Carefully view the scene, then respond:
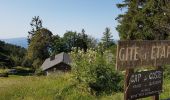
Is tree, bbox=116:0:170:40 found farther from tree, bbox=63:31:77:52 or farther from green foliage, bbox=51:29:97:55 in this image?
tree, bbox=63:31:77:52

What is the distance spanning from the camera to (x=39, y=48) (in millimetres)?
95188

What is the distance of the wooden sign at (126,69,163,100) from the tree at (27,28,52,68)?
84.7m

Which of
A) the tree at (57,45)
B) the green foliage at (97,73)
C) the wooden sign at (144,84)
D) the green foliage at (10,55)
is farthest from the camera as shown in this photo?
the green foliage at (10,55)

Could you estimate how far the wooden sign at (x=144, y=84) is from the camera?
29.3ft

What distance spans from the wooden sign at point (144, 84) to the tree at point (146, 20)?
31.2m

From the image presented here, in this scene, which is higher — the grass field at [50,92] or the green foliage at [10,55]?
the green foliage at [10,55]

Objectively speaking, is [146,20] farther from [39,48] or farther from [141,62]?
[39,48]

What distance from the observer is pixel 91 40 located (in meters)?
121

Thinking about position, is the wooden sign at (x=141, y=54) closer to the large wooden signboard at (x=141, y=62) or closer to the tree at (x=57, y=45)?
the large wooden signboard at (x=141, y=62)

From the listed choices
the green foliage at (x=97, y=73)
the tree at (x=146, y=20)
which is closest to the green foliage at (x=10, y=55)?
the tree at (x=146, y=20)

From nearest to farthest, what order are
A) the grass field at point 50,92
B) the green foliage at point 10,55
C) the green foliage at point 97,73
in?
the grass field at point 50,92
the green foliage at point 97,73
the green foliage at point 10,55

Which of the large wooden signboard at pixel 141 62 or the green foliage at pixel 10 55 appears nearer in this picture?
the large wooden signboard at pixel 141 62

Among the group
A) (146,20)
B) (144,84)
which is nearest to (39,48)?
(146,20)

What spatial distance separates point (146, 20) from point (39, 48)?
54.3 meters
